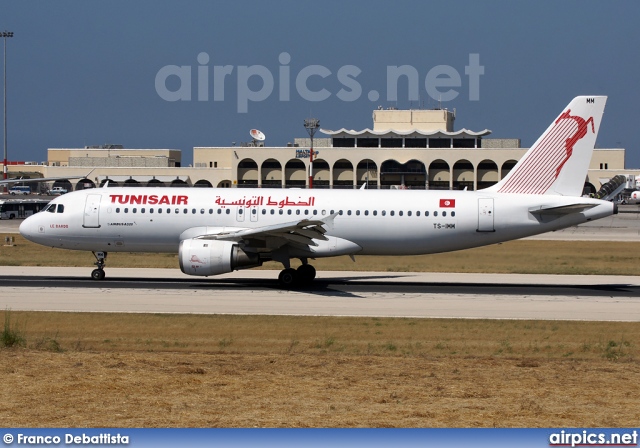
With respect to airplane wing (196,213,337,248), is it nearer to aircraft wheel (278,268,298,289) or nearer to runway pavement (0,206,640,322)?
aircraft wheel (278,268,298,289)

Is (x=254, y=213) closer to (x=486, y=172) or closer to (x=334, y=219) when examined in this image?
(x=334, y=219)

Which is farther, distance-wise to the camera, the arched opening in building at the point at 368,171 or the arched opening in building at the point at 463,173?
the arched opening in building at the point at 368,171

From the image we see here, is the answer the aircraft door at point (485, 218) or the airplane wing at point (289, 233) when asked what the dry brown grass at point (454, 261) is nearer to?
the aircraft door at point (485, 218)

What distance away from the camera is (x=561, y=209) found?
112 ft

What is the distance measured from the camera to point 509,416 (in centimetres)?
1429

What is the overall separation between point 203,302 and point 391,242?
30.2ft

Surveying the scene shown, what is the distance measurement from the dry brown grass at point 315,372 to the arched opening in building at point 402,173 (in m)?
111

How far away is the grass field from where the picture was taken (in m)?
14.2

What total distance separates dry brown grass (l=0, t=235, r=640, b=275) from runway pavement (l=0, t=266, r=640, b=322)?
8.23ft

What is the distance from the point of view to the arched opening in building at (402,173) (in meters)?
136

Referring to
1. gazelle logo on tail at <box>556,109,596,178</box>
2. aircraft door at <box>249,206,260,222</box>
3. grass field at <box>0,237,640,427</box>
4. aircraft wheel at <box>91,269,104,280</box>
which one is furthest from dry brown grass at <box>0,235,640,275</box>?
grass field at <box>0,237,640,427</box>

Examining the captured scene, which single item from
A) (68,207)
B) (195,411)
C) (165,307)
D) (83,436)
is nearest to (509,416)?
(195,411)

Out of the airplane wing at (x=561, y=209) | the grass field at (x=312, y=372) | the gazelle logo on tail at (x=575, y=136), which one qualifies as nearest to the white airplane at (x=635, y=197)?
the gazelle logo on tail at (x=575, y=136)

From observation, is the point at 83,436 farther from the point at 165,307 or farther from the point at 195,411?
the point at 165,307
